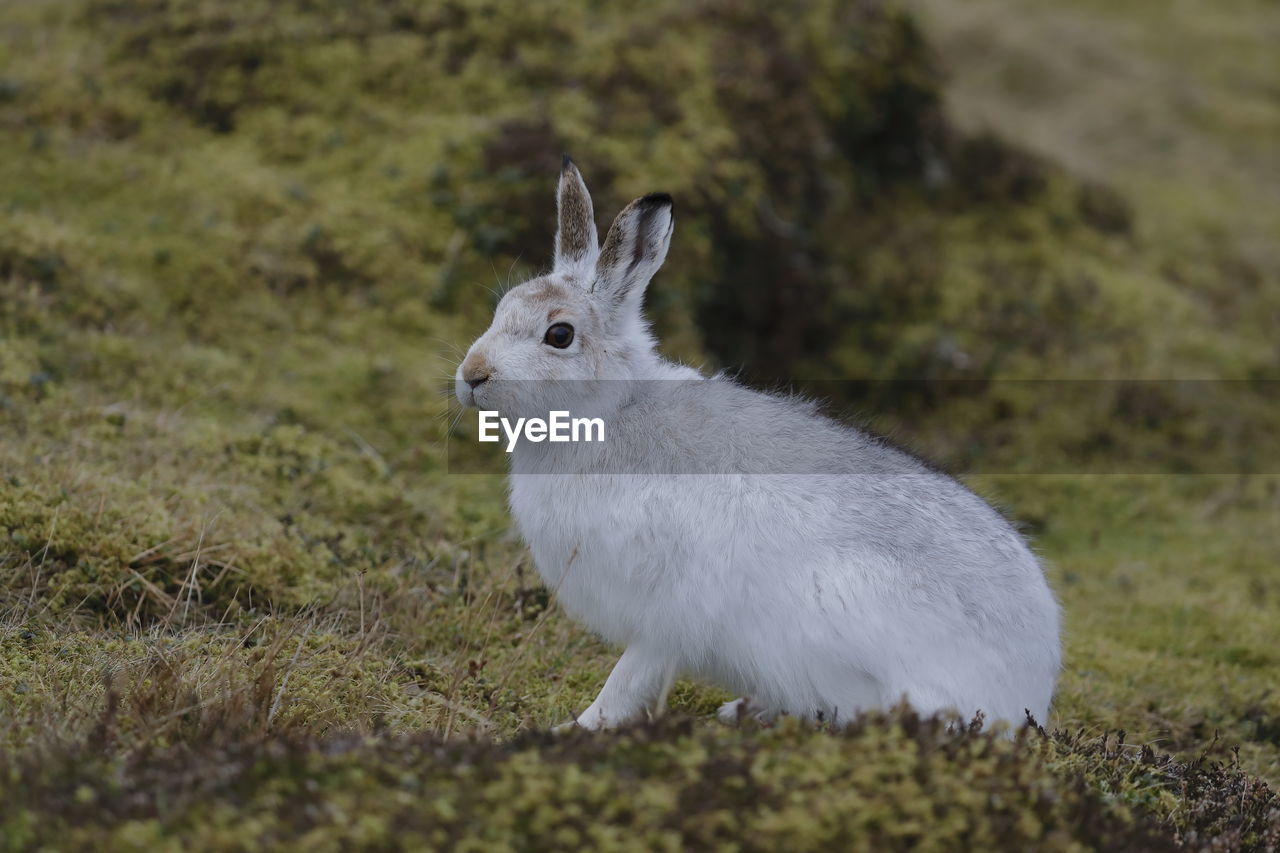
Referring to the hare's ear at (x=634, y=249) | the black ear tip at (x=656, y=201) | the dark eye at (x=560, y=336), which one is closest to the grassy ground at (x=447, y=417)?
the dark eye at (x=560, y=336)

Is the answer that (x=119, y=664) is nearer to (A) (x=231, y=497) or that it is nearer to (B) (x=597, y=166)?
(A) (x=231, y=497)

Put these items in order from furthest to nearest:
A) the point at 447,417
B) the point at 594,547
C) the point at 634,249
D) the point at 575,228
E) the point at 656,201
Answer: the point at 447,417 < the point at 575,228 < the point at 634,249 < the point at 656,201 < the point at 594,547

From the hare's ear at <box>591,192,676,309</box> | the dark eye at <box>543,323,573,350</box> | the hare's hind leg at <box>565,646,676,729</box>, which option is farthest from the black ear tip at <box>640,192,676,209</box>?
the hare's hind leg at <box>565,646,676,729</box>

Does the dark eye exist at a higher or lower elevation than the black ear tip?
lower

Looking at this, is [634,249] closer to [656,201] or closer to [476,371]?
[656,201]

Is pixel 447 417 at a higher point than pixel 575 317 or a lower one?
lower

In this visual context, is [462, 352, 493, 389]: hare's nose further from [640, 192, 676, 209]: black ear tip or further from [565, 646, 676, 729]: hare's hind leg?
[565, 646, 676, 729]: hare's hind leg

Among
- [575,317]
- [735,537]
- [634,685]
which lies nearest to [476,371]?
[575,317]
